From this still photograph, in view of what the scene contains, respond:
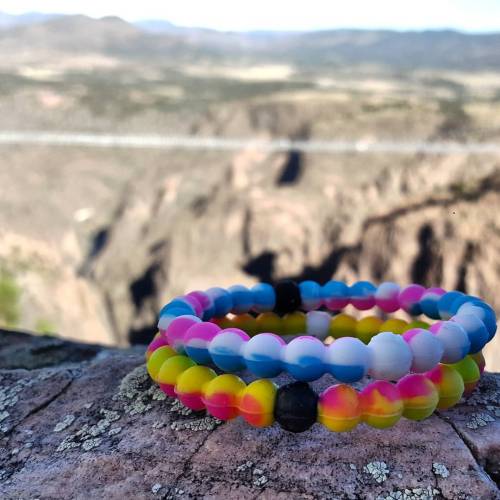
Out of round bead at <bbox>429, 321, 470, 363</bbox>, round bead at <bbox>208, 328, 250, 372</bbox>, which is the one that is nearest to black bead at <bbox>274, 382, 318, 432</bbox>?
round bead at <bbox>208, 328, 250, 372</bbox>

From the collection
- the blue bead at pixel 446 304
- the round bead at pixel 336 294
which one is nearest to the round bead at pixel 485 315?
the blue bead at pixel 446 304

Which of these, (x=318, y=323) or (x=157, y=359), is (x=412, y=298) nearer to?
(x=318, y=323)

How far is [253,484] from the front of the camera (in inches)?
99.2

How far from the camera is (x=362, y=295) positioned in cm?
441

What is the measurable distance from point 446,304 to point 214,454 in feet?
6.55

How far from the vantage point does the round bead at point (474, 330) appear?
10.5ft

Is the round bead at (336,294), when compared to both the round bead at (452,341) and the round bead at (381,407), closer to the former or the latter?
the round bead at (452,341)

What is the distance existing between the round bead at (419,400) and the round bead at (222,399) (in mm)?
804

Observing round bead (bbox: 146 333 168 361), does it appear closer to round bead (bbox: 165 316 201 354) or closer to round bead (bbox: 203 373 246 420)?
round bead (bbox: 165 316 201 354)

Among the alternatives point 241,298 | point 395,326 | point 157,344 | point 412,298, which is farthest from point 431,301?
point 157,344

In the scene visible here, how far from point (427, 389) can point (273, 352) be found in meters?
0.77

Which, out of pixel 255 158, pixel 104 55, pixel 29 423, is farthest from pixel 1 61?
pixel 29 423

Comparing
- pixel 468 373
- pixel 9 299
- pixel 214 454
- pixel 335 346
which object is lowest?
pixel 9 299

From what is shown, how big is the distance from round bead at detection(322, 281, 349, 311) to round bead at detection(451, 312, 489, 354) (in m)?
1.23
